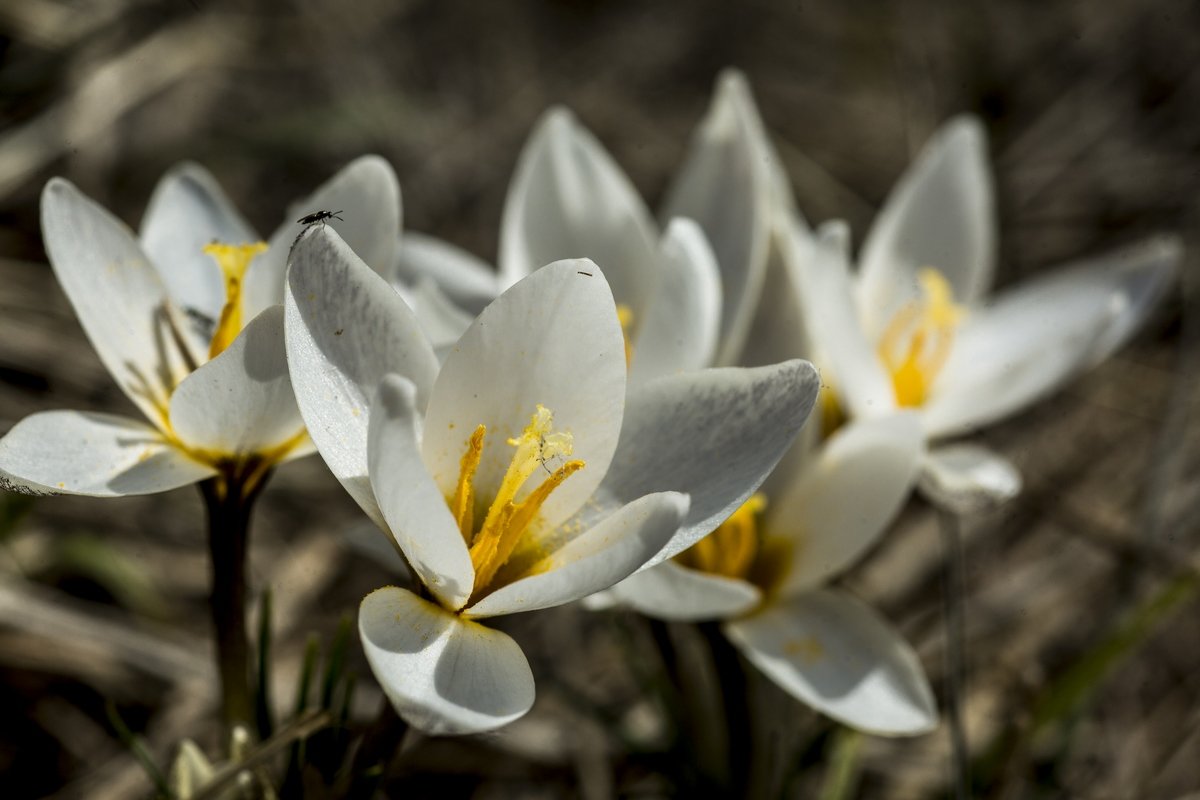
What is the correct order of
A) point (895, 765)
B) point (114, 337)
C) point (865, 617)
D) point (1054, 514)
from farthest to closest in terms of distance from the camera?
point (1054, 514) → point (895, 765) → point (865, 617) → point (114, 337)

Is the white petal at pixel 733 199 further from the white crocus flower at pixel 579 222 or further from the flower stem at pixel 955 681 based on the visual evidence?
the flower stem at pixel 955 681

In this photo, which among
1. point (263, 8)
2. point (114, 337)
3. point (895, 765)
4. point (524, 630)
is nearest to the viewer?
point (114, 337)

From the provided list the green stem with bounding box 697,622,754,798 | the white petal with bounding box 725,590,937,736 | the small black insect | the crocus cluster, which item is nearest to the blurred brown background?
the green stem with bounding box 697,622,754,798

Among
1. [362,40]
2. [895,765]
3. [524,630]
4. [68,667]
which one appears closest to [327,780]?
[68,667]

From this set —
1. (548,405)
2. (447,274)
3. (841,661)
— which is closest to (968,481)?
(841,661)

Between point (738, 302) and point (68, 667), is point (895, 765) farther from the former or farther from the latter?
point (68, 667)

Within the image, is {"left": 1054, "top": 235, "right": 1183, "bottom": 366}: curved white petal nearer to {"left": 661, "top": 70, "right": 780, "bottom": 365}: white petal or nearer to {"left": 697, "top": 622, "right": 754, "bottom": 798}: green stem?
{"left": 661, "top": 70, "right": 780, "bottom": 365}: white petal
